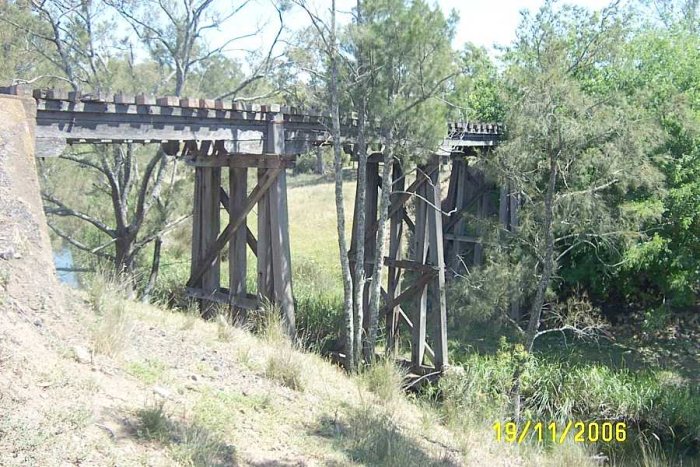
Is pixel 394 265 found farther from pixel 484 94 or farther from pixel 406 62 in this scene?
pixel 484 94

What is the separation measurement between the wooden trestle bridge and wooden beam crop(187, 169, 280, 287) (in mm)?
13

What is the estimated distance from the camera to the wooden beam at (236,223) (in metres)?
7.87

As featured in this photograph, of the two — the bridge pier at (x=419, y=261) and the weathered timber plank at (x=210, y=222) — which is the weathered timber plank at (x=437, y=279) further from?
the weathered timber plank at (x=210, y=222)

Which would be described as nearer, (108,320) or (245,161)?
(108,320)

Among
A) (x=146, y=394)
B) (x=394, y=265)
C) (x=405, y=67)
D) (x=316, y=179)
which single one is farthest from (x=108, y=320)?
(x=316, y=179)

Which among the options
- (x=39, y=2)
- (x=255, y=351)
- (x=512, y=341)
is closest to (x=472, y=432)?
(x=255, y=351)

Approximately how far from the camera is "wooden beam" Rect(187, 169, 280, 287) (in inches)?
310

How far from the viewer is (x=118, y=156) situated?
34.9 feet

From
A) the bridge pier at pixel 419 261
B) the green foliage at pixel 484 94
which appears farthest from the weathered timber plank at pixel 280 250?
the green foliage at pixel 484 94

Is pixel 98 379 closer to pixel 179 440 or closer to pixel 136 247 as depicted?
pixel 179 440

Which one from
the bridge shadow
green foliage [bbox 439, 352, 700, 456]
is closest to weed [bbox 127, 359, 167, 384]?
green foliage [bbox 439, 352, 700, 456]

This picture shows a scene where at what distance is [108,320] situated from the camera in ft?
17.2
